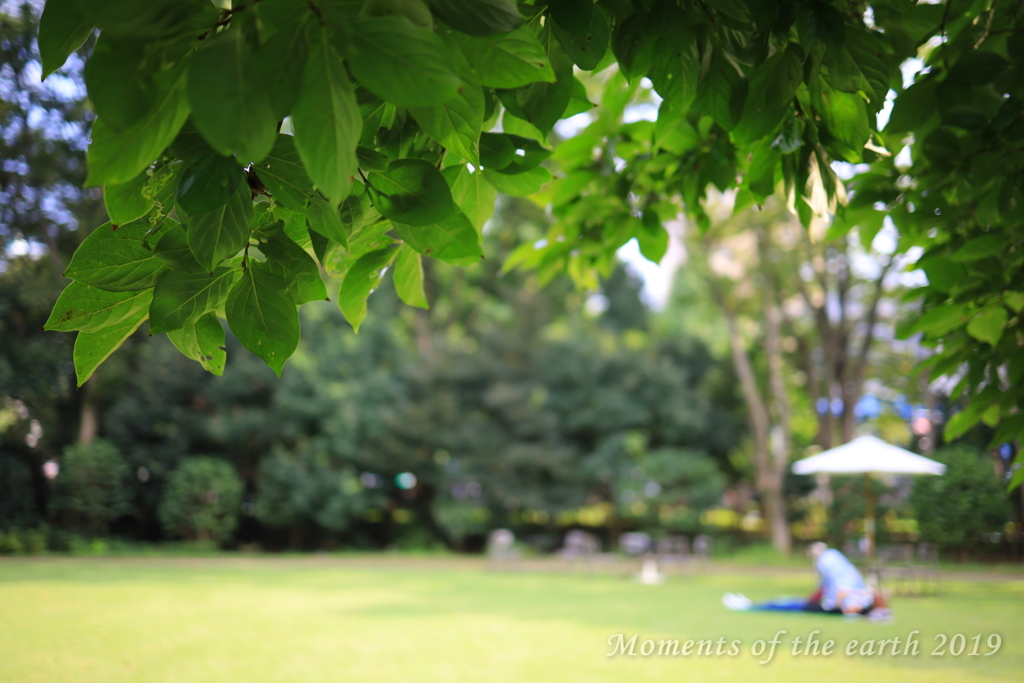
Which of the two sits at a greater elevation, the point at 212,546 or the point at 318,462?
the point at 318,462

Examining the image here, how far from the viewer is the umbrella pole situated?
802 cm

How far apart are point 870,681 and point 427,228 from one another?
14.0ft

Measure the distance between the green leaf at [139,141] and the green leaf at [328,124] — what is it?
0.08m

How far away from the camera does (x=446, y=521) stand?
13289 millimetres

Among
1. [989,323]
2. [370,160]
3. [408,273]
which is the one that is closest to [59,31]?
[370,160]

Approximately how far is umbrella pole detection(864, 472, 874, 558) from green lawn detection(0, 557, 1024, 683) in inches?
38.4

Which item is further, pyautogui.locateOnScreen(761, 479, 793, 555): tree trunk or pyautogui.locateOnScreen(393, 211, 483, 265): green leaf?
pyautogui.locateOnScreen(761, 479, 793, 555): tree trunk

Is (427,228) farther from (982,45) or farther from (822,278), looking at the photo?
(822,278)

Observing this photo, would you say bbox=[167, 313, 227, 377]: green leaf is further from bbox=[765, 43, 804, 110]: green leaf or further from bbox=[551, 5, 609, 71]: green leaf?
bbox=[765, 43, 804, 110]: green leaf

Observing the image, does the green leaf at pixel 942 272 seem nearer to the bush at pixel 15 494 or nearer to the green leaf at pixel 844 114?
the green leaf at pixel 844 114

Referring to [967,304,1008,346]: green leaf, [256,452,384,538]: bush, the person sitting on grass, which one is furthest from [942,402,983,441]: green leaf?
[256,452,384,538]: bush

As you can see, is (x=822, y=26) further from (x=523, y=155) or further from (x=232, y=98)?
(x=232, y=98)

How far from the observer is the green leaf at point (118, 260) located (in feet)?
1.70

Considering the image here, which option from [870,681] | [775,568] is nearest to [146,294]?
[870,681]
